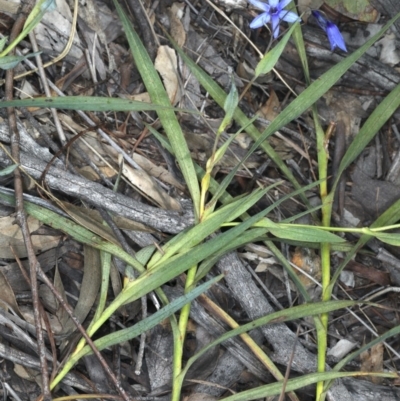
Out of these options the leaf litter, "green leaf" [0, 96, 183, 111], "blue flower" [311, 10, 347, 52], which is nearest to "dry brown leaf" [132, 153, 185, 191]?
the leaf litter

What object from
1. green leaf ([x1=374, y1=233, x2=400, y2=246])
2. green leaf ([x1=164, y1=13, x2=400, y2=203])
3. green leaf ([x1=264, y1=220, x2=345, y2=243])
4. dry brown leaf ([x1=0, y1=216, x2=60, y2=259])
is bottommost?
dry brown leaf ([x1=0, y1=216, x2=60, y2=259])

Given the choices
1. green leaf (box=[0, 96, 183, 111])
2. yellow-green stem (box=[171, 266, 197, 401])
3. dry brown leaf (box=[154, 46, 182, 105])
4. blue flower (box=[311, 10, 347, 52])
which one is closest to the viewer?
green leaf (box=[0, 96, 183, 111])

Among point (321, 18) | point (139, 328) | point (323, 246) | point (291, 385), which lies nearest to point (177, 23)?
point (321, 18)

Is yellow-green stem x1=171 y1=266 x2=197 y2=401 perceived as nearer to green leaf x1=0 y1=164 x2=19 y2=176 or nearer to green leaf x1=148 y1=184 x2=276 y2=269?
green leaf x1=148 y1=184 x2=276 y2=269

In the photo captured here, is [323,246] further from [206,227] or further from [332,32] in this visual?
[332,32]

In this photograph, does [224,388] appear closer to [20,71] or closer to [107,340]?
[107,340]

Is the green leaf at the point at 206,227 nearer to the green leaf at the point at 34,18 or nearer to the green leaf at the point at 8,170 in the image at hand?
the green leaf at the point at 8,170

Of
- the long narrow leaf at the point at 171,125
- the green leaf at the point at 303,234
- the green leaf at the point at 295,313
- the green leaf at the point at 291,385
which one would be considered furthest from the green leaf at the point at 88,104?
the green leaf at the point at 291,385

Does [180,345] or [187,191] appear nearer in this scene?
[180,345]
